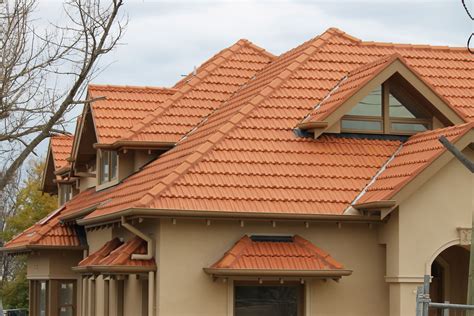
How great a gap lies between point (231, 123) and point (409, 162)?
3.48m

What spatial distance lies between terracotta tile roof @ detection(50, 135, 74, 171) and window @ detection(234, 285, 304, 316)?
13.4 metres

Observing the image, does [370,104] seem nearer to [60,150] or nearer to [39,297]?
[39,297]

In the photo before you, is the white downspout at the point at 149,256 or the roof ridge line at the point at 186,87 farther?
the roof ridge line at the point at 186,87

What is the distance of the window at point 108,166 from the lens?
24469 millimetres

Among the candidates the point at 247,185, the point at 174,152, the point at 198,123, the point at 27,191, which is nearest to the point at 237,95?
the point at 198,123

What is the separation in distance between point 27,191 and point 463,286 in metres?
28.3

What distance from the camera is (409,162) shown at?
19656 mm

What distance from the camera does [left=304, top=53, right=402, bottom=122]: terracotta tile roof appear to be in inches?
818

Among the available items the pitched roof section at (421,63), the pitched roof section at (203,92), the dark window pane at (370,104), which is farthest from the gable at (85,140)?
the dark window pane at (370,104)

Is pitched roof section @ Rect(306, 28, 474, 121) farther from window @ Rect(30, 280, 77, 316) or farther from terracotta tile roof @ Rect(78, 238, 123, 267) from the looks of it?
window @ Rect(30, 280, 77, 316)

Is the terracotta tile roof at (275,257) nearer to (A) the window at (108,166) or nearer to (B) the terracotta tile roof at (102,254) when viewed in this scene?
(B) the terracotta tile roof at (102,254)

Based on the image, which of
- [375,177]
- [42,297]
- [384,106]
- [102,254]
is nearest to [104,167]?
[42,297]

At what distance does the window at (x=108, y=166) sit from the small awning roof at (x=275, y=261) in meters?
5.87

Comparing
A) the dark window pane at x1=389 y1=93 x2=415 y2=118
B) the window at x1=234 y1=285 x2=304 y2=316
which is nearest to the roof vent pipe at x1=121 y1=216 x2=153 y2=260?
the window at x1=234 y1=285 x2=304 y2=316
